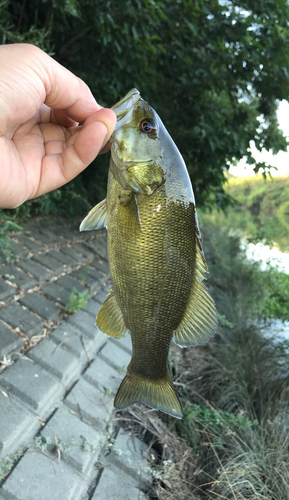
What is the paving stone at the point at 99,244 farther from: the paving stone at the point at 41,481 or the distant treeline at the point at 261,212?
the paving stone at the point at 41,481

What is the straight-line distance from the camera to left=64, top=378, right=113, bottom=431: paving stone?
254cm

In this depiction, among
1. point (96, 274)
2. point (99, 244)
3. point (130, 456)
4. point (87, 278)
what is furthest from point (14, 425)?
point (99, 244)

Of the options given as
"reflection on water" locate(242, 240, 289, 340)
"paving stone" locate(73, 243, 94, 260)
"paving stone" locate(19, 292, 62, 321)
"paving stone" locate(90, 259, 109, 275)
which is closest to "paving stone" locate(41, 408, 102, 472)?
"paving stone" locate(19, 292, 62, 321)

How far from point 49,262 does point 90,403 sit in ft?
5.64

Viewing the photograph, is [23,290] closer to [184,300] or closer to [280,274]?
[184,300]

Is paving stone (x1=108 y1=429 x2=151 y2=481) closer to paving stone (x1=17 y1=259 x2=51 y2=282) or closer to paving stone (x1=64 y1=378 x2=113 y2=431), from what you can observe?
paving stone (x1=64 y1=378 x2=113 y2=431)

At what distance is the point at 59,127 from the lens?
1841mm

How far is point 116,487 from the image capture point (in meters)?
2.28

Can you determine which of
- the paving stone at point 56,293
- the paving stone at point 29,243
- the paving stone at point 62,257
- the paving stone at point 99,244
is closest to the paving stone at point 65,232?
the paving stone at point 99,244

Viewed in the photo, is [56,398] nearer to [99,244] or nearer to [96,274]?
[96,274]

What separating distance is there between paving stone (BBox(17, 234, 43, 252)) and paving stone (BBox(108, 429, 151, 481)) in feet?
7.14

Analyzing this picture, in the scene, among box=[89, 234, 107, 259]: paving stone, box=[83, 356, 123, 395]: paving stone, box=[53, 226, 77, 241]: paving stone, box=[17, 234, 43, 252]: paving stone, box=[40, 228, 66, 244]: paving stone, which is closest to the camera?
box=[83, 356, 123, 395]: paving stone

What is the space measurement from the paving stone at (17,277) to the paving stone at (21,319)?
299 millimetres

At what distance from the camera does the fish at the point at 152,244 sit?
146 cm
